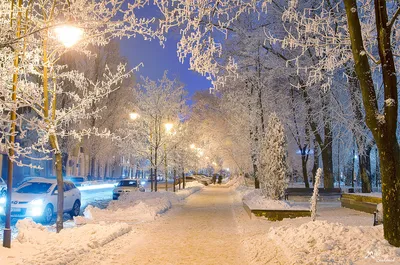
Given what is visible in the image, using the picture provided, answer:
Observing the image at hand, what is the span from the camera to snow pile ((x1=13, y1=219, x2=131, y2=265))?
744 centimetres

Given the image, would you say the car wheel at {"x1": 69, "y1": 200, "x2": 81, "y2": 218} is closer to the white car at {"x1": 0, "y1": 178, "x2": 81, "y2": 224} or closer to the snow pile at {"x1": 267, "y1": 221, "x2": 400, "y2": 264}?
the white car at {"x1": 0, "y1": 178, "x2": 81, "y2": 224}

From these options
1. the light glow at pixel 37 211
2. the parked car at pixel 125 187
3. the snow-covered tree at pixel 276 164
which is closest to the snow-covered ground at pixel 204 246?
the light glow at pixel 37 211

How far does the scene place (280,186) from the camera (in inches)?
712

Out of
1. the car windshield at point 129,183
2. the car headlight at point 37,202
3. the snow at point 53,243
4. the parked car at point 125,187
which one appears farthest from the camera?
the car windshield at point 129,183

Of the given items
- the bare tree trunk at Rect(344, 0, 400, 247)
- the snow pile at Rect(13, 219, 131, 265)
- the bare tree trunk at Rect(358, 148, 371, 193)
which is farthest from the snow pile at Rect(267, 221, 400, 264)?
the bare tree trunk at Rect(358, 148, 371, 193)

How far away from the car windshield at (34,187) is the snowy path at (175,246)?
500 cm

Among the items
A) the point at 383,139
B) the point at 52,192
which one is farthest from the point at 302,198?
the point at 383,139

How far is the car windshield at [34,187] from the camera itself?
1590cm

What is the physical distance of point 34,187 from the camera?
1623cm

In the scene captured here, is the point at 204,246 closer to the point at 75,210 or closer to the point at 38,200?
the point at 38,200

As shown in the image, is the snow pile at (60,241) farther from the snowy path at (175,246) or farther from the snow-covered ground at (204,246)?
the snowy path at (175,246)

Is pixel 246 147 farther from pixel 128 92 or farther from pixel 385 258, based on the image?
pixel 385 258

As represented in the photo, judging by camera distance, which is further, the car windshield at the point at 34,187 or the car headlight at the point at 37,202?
the car windshield at the point at 34,187

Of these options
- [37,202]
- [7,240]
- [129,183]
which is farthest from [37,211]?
[129,183]
